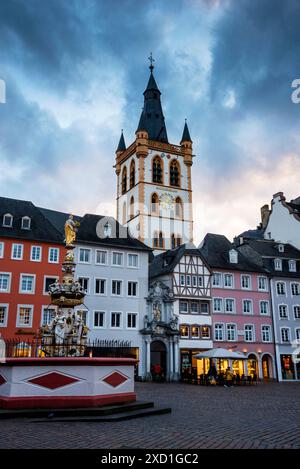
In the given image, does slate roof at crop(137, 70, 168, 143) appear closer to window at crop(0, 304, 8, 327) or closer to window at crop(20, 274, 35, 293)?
window at crop(20, 274, 35, 293)

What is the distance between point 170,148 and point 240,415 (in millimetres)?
69535

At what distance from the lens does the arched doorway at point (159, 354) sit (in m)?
41.1

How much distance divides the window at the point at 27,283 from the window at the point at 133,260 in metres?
8.93

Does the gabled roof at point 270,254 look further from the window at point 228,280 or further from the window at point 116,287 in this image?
the window at point 116,287

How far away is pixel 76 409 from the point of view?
40.3ft

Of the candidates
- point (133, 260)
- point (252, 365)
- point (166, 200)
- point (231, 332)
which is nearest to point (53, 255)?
point (133, 260)

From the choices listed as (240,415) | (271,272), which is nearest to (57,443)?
(240,415)

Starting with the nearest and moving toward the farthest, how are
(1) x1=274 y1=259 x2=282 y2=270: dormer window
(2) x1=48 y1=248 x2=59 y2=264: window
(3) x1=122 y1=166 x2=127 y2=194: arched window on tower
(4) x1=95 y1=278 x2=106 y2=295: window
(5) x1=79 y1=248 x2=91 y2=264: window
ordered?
(2) x1=48 y1=248 x2=59 y2=264: window → (5) x1=79 y1=248 x2=91 y2=264: window → (4) x1=95 y1=278 x2=106 y2=295: window → (1) x1=274 y1=259 x2=282 y2=270: dormer window → (3) x1=122 y1=166 x2=127 y2=194: arched window on tower

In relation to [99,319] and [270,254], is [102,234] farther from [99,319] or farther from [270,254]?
[270,254]

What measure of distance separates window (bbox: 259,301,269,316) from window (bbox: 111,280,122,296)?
14.7 meters

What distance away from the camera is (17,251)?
37781mm

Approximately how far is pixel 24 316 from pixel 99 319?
6.23 metres

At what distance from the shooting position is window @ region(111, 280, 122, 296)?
40594 millimetres

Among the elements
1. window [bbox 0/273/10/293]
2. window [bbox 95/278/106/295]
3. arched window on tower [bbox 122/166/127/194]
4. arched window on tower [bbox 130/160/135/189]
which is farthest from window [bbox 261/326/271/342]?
arched window on tower [bbox 122/166/127/194]
